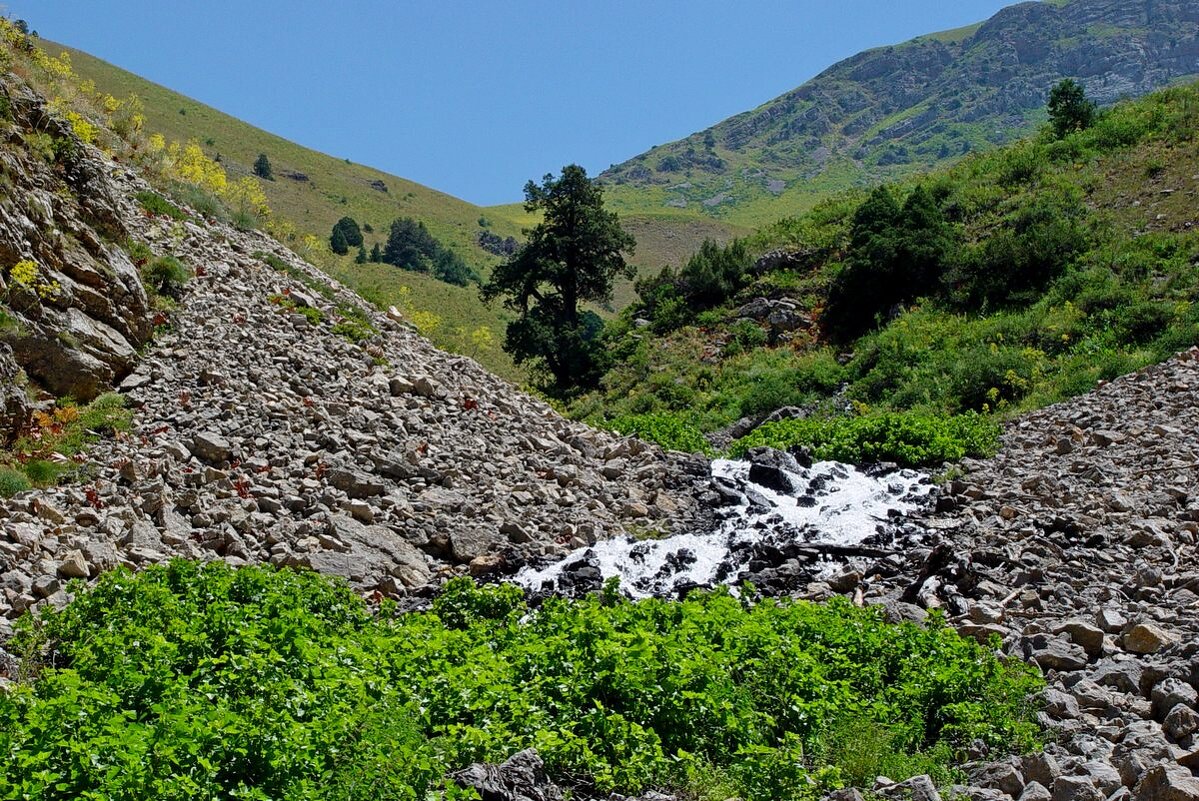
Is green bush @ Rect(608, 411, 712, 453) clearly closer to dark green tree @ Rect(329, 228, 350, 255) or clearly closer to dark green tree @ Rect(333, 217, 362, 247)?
dark green tree @ Rect(329, 228, 350, 255)

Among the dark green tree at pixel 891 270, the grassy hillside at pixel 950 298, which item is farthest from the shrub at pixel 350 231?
the dark green tree at pixel 891 270

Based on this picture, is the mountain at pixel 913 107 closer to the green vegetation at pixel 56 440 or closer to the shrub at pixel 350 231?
the shrub at pixel 350 231

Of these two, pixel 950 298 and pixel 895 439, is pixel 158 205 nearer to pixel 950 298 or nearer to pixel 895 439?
pixel 895 439

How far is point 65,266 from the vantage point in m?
12.1

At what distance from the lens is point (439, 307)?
1895 inches

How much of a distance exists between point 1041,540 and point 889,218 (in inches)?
821

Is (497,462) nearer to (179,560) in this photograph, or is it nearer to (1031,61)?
(179,560)

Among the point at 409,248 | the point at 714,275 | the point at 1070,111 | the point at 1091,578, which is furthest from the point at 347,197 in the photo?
the point at 1091,578

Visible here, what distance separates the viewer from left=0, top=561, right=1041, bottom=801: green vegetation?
4.43 m

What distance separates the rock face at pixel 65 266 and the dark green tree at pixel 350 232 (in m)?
45.8

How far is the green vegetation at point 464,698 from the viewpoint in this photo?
443 centimetres

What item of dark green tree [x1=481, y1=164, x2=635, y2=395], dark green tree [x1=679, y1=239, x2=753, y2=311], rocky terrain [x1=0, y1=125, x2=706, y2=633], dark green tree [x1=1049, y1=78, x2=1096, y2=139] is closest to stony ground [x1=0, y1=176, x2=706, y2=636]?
rocky terrain [x1=0, y1=125, x2=706, y2=633]

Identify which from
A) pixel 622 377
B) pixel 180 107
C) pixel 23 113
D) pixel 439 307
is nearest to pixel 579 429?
pixel 23 113

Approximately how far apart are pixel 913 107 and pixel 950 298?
155m
